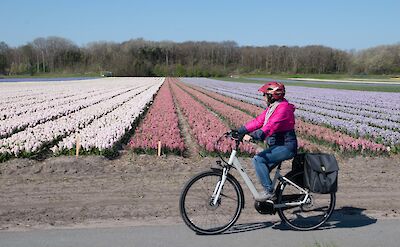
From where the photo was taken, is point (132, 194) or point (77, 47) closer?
point (132, 194)

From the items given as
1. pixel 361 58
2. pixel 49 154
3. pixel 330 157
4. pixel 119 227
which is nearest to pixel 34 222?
pixel 119 227

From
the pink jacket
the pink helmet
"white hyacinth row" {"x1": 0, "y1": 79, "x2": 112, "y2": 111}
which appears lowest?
"white hyacinth row" {"x1": 0, "y1": 79, "x2": 112, "y2": 111}

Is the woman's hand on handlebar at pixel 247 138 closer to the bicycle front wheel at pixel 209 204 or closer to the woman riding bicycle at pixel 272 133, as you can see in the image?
the woman riding bicycle at pixel 272 133

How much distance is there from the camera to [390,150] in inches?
416

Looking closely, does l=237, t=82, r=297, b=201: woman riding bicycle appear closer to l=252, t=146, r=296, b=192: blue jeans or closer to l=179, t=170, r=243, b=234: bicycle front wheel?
l=252, t=146, r=296, b=192: blue jeans

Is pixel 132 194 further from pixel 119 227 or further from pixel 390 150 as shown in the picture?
pixel 390 150

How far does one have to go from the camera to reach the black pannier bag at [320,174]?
16.3 feet

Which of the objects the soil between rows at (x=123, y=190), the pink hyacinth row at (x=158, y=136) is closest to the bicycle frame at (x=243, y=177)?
the soil between rows at (x=123, y=190)

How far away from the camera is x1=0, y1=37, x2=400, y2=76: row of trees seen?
359 ft

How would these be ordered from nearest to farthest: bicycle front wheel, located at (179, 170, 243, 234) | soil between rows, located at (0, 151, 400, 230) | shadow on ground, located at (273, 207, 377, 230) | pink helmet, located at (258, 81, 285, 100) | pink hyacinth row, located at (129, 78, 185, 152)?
bicycle front wheel, located at (179, 170, 243, 234) → pink helmet, located at (258, 81, 285, 100) → shadow on ground, located at (273, 207, 377, 230) → soil between rows, located at (0, 151, 400, 230) → pink hyacinth row, located at (129, 78, 185, 152)

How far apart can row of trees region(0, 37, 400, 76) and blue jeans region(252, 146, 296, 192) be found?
105133 mm

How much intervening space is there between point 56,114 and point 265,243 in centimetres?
1407

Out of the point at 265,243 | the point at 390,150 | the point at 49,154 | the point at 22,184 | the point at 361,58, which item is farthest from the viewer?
the point at 361,58

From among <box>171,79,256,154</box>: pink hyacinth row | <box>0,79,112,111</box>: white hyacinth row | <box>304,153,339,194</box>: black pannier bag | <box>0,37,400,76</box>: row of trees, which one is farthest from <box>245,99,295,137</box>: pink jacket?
<box>0,37,400,76</box>: row of trees
